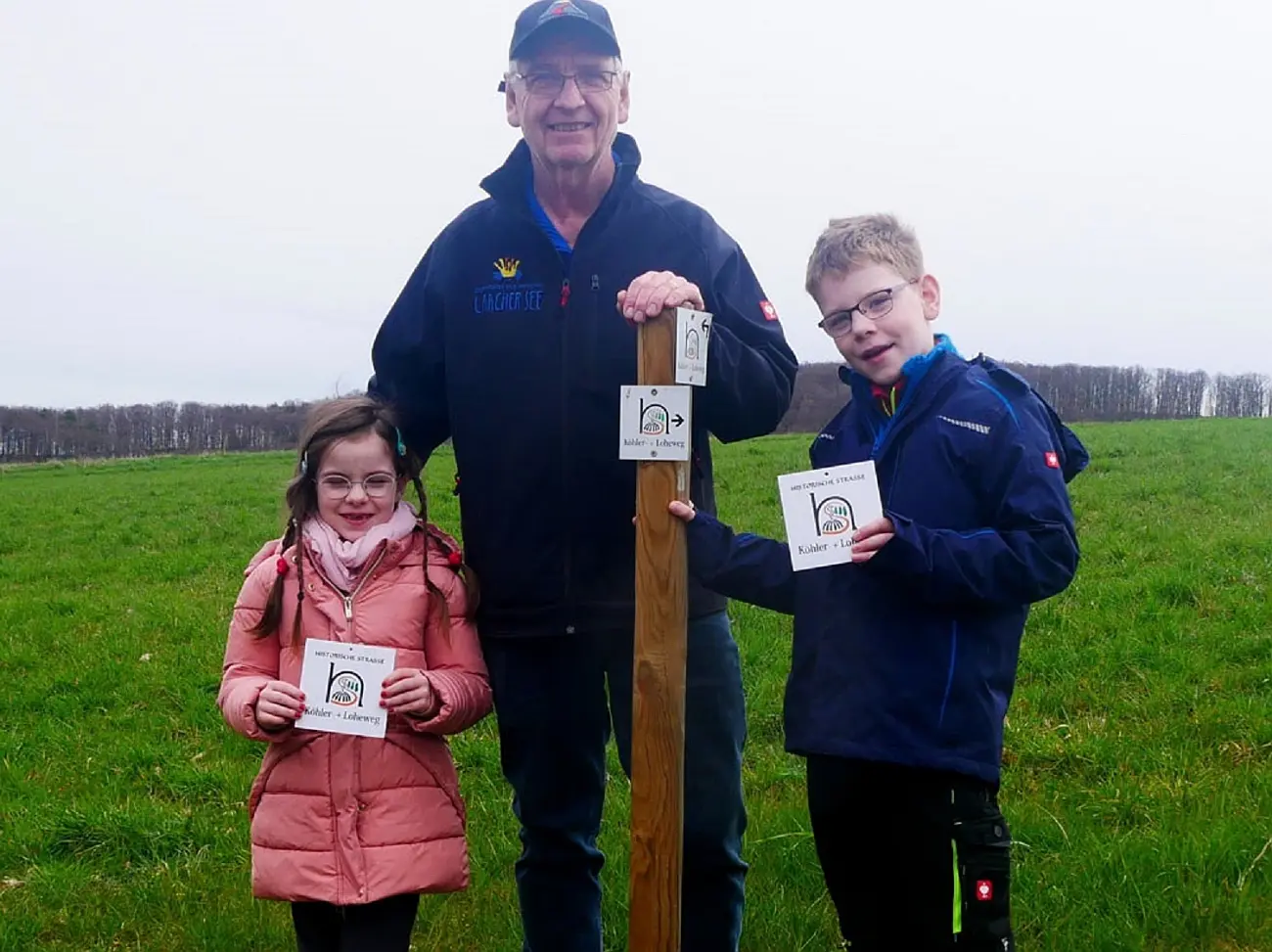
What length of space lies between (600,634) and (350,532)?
2.54 feet

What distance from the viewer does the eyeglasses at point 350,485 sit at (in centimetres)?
332

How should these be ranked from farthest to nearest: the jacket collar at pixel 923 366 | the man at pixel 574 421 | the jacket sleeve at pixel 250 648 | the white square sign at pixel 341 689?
the man at pixel 574 421
the jacket sleeve at pixel 250 648
the white square sign at pixel 341 689
the jacket collar at pixel 923 366

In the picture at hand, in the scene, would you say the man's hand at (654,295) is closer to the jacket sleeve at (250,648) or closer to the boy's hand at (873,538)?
the boy's hand at (873,538)

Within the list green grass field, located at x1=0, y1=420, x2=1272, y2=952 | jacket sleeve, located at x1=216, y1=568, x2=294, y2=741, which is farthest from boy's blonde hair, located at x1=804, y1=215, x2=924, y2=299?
green grass field, located at x1=0, y1=420, x2=1272, y2=952

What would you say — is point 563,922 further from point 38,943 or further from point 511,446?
point 38,943

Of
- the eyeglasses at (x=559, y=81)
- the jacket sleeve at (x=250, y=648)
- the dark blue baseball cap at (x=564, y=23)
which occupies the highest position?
the dark blue baseball cap at (x=564, y=23)

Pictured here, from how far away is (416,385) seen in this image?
3.63 meters

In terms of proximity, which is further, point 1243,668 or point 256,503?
point 256,503

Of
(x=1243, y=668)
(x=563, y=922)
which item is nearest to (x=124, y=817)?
(x=563, y=922)

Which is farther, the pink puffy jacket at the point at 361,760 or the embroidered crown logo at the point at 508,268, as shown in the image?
the embroidered crown logo at the point at 508,268

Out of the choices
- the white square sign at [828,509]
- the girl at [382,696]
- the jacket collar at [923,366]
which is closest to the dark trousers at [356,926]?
the girl at [382,696]

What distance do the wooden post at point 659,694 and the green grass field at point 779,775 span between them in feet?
3.64

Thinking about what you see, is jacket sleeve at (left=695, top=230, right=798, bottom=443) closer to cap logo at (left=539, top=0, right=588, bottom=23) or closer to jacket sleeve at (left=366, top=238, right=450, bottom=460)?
cap logo at (left=539, top=0, right=588, bottom=23)

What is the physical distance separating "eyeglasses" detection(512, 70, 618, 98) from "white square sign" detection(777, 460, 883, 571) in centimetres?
126
